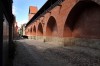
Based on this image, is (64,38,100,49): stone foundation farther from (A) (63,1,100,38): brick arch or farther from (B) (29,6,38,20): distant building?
(B) (29,6,38,20): distant building

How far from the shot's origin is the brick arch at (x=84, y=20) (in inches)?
488

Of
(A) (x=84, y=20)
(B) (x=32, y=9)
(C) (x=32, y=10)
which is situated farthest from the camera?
(B) (x=32, y=9)

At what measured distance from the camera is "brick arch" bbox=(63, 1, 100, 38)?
12.4m

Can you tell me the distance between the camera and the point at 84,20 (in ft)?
46.4

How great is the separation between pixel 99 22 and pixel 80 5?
2.33 m

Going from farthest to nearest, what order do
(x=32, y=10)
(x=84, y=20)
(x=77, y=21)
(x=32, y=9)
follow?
1. (x=32, y=9)
2. (x=32, y=10)
3. (x=77, y=21)
4. (x=84, y=20)

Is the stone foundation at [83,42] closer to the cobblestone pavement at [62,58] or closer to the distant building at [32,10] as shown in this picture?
the cobblestone pavement at [62,58]

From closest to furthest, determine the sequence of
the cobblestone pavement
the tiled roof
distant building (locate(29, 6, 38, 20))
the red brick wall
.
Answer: the cobblestone pavement → the red brick wall → distant building (locate(29, 6, 38, 20)) → the tiled roof

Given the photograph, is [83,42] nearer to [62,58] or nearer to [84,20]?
[84,20]

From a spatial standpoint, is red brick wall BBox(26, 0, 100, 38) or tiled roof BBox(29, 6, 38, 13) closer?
red brick wall BBox(26, 0, 100, 38)

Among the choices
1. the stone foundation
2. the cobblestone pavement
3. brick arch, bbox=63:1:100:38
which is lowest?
the cobblestone pavement

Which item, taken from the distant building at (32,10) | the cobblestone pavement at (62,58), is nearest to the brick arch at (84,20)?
the cobblestone pavement at (62,58)

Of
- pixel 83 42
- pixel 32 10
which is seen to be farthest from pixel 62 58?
pixel 32 10

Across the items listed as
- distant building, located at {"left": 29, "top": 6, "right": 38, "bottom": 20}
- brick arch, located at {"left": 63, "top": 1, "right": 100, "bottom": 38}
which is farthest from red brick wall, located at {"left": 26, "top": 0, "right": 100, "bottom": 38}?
distant building, located at {"left": 29, "top": 6, "right": 38, "bottom": 20}
